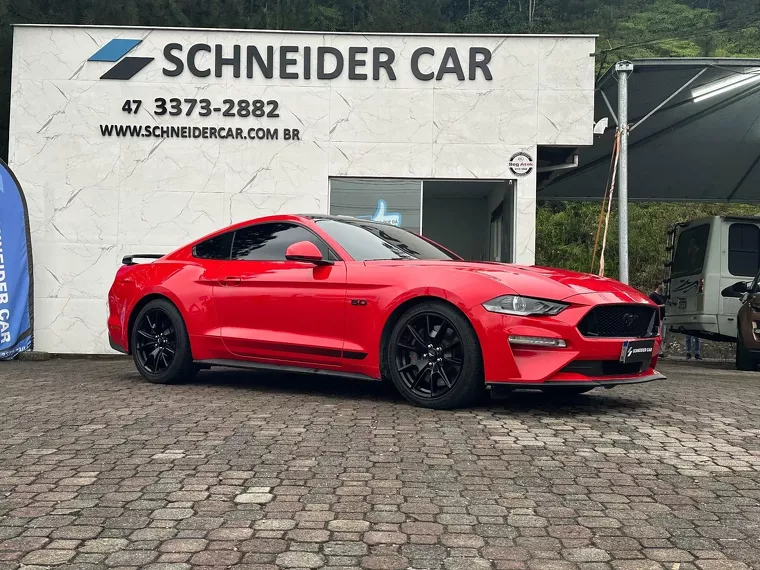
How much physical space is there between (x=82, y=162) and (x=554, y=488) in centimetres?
1100

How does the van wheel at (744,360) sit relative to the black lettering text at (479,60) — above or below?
Answer: below

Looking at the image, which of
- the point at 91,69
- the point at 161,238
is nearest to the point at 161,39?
the point at 91,69

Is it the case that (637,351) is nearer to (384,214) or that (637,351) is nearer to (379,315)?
(379,315)

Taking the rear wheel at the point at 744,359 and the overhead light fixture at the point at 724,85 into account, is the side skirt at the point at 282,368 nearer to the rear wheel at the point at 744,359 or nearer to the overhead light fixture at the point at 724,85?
the rear wheel at the point at 744,359

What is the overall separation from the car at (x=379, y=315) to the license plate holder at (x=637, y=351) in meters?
0.01

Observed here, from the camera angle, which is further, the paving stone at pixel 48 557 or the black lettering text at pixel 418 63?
the black lettering text at pixel 418 63

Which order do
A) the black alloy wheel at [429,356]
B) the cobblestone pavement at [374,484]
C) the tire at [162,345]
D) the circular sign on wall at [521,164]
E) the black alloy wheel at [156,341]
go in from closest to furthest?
the cobblestone pavement at [374,484] → the black alloy wheel at [429,356] → the tire at [162,345] → the black alloy wheel at [156,341] → the circular sign on wall at [521,164]

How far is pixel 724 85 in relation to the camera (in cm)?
1538

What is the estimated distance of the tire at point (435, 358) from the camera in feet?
19.9

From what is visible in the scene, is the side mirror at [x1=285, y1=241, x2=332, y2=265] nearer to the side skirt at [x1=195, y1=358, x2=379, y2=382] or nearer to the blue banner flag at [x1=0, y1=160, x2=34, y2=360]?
the side skirt at [x1=195, y1=358, x2=379, y2=382]

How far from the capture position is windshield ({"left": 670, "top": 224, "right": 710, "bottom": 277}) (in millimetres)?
15156

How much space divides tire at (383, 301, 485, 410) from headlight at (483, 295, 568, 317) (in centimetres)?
23

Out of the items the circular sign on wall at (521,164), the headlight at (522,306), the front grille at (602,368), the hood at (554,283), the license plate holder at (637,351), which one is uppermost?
the circular sign on wall at (521,164)

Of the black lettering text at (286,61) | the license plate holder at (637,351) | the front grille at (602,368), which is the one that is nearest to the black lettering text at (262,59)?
the black lettering text at (286,61)
